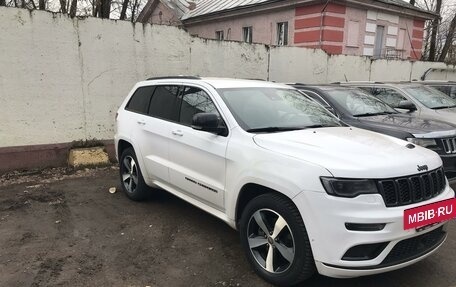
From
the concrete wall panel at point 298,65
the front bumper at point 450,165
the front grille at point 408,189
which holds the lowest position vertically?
the front bumper at point 450,165

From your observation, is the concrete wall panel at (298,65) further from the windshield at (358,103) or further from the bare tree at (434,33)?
the bare tree at (434,33)

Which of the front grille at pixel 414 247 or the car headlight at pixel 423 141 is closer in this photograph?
the front grille at pixel 414 247

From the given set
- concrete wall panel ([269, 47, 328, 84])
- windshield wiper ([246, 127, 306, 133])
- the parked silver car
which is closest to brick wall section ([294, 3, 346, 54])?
concrete wall panel ([269, 47, 328, 84])

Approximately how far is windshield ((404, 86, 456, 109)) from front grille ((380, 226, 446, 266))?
4.76m

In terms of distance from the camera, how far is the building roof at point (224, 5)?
66.7 feet

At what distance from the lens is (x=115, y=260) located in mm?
3842

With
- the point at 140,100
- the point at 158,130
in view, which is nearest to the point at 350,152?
the point at 158,130

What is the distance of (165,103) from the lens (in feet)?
16.1

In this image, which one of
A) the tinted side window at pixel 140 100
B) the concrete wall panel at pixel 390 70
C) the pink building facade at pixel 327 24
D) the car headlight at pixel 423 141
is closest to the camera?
the tinted side window at pixel 140 100

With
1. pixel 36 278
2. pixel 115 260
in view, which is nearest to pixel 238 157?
pixel 115 260

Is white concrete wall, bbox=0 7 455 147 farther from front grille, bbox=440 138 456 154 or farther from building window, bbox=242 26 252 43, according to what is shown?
building window, bbox=242 26 252 43

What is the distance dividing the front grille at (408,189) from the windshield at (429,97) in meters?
4.73

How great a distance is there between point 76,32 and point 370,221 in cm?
613

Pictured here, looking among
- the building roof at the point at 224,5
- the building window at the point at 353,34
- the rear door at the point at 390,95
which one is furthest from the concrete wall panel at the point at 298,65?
the building roof at the point at 224,5
